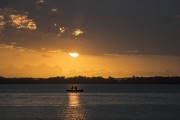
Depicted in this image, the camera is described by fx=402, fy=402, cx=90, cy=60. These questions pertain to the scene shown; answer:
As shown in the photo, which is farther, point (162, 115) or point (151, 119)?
point (162, 115)

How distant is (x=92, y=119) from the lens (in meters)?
71.4

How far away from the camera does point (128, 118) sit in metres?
72.9

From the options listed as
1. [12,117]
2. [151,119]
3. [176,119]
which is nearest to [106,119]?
[151,119]

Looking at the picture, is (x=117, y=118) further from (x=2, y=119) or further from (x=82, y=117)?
(x=2, y=119)

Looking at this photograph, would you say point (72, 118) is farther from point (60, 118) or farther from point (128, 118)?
point (128, 118)

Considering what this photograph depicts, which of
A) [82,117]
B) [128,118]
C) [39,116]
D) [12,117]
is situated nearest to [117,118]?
[128,118]

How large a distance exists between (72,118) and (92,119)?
400cm

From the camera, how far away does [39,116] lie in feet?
248

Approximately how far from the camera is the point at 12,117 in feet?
247

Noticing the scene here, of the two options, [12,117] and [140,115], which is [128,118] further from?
[12,117]

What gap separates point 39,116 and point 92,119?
10.8m

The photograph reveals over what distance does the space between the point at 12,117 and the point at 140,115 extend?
80.5 ft

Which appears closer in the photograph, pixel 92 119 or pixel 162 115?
pixel 92 119

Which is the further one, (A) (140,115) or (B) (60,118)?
(A) (140,115)
